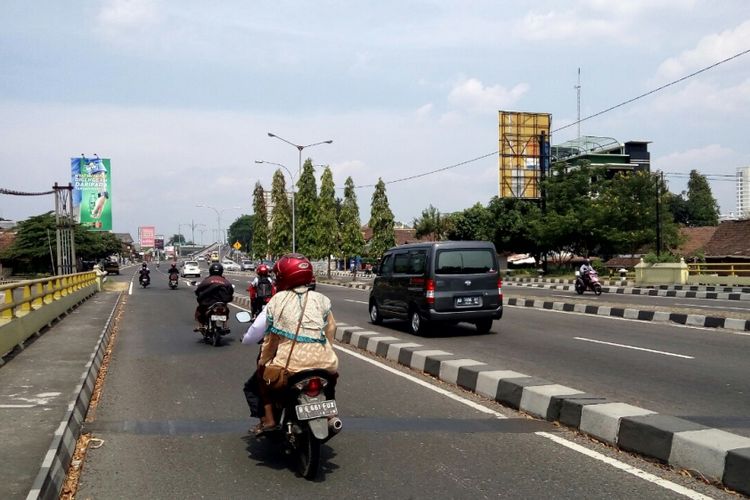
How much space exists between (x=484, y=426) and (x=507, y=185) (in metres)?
47.0

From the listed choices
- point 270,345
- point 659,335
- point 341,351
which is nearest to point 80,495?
point 270,345

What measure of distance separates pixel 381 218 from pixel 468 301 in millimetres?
46760

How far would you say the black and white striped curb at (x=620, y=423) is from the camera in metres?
4.88

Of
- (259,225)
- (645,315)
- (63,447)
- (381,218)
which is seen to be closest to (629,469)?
(63,447)

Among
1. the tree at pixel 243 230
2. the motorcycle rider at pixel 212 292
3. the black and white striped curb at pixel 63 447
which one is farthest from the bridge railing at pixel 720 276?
the tree at pixel 243 230

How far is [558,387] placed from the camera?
7352mm

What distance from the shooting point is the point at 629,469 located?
522cm

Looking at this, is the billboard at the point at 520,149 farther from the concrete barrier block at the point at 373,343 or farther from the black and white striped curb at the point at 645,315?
the concrete barrier block at the point at 373,343

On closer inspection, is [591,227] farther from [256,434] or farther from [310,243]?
[256,434]

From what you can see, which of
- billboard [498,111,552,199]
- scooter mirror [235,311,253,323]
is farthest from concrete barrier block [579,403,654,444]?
billboard [498,111,552,199]

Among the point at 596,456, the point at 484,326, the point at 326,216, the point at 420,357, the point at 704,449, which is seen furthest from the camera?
the point at 326,216

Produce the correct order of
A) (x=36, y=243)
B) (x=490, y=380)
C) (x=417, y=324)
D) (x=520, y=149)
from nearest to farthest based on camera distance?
(x=490, y=380) < (x=417, y=324) < (x=520, y=149) < (x=36, y=243)

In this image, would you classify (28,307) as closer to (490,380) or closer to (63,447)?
(63,447)

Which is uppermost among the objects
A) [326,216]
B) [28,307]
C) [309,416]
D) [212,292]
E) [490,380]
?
[326,216]
